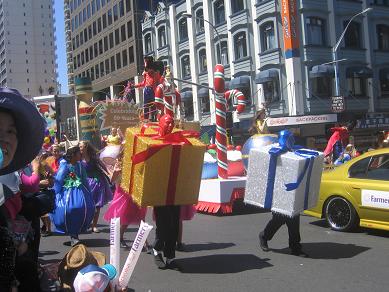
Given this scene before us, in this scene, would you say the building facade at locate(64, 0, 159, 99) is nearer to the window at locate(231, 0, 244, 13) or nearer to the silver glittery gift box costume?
the window at locate(231, 0, 244, 13)

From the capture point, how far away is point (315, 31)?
109 ft

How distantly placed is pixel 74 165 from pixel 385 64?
31.6 metres

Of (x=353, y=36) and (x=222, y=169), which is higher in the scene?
(x=353, y=36)

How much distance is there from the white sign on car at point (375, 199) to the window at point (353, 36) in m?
28.0

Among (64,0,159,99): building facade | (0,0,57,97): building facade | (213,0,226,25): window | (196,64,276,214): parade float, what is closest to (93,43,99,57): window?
(64,0,159,99): building facade

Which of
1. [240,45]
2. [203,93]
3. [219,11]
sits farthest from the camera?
[203,93]

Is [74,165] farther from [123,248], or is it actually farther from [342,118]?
[342,118]

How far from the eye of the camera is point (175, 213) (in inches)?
251

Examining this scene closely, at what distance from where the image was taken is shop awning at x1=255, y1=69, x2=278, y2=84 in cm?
3309

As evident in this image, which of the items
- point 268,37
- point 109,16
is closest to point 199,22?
point 268,37

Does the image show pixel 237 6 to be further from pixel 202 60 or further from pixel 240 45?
pixel 202 60

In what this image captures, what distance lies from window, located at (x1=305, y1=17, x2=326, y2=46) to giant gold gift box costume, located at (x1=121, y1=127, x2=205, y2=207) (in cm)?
2788

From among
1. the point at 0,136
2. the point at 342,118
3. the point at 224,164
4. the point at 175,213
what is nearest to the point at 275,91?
the point at 342,118

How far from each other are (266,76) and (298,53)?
2.49 m
